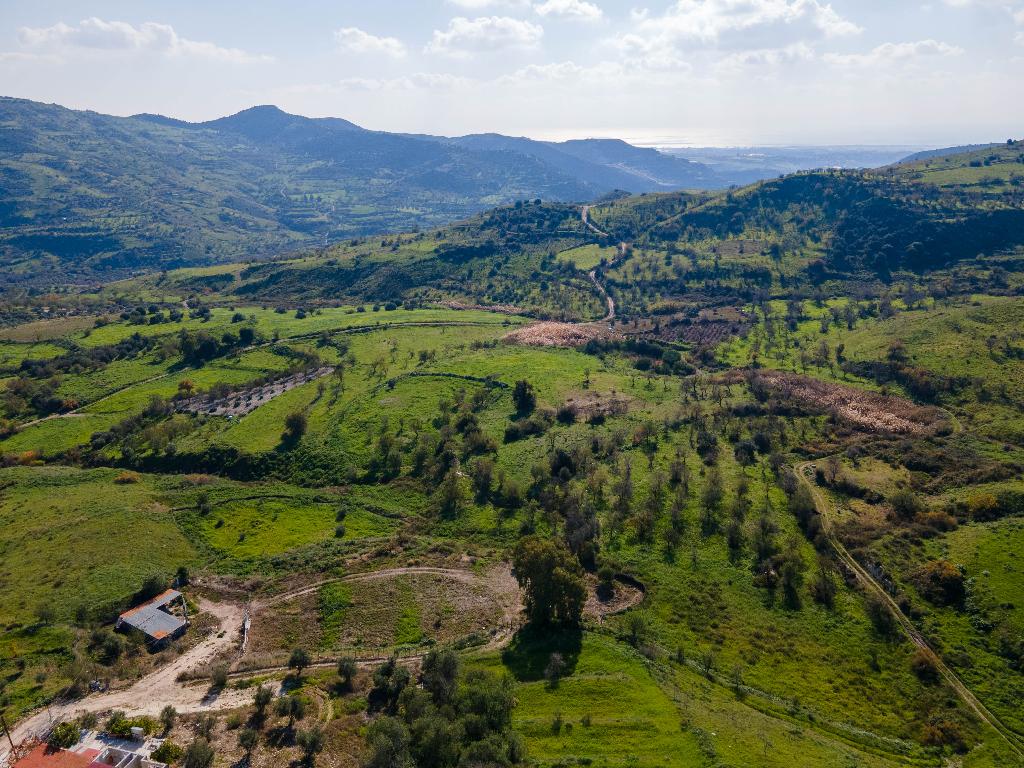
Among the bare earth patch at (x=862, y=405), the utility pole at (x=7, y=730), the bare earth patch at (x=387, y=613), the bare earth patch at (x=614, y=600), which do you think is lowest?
the bare earth patch at (x=387, y=613)

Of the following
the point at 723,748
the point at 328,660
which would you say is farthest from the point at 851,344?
the point at 328,660

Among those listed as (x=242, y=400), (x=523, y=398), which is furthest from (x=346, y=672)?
(x=242, y=400)

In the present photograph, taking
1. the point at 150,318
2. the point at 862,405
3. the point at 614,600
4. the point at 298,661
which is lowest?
the point at 614,600

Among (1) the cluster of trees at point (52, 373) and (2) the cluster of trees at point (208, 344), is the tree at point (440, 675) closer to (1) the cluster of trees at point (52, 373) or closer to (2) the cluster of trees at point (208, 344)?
(1) the cluster of trees at point (52, 373)

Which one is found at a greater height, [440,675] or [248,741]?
[440,675]

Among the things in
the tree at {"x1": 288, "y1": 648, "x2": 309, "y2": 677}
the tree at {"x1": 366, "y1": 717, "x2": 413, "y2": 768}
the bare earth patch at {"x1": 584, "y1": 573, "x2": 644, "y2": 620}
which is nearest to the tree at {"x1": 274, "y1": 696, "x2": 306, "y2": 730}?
the tree at {"x1": 288, "y1": 648, "x2": 309, "y2": 677}

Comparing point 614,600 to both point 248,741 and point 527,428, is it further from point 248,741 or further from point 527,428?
point 527,428

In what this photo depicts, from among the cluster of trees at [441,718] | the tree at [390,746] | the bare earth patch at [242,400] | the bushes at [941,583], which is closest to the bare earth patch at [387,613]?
the cluster of trees at [441,718]
